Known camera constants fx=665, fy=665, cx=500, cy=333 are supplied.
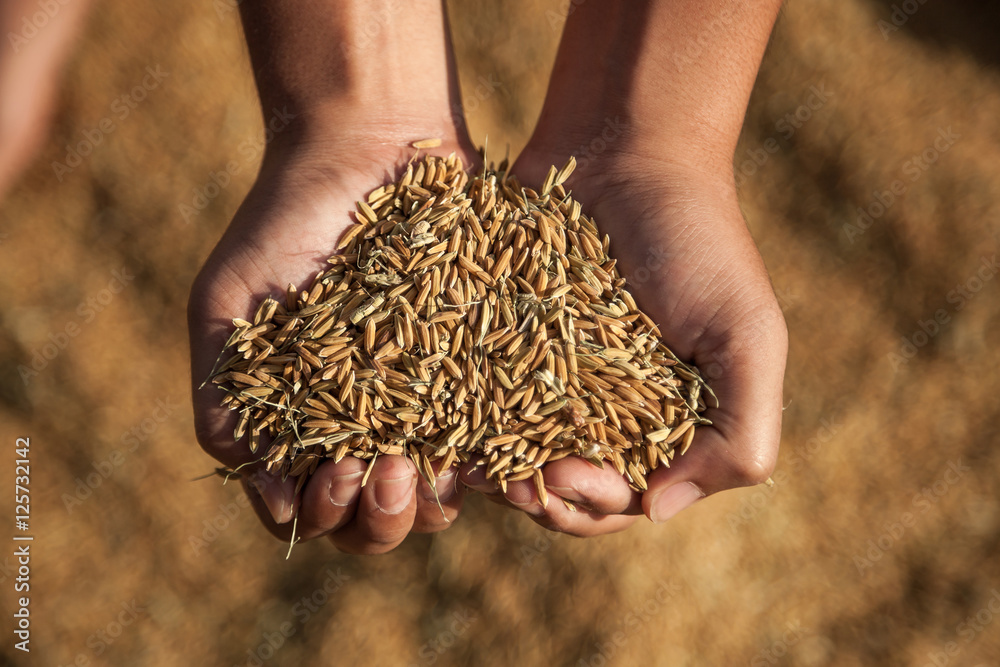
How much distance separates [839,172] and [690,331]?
190 cm

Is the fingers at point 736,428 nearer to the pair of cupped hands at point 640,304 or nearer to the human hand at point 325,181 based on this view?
the pair of cupped hands at point 640,304

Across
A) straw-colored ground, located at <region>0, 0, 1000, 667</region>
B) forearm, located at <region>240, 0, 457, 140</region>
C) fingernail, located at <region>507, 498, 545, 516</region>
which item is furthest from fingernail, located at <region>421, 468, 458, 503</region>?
forearm, located at <region>240, 0, 457, 140</region>

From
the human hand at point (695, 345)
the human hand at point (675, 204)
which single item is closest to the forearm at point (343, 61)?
the human hand at point (675, 204)

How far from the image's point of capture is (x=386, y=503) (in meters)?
1.68

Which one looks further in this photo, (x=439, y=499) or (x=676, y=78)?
(x=676, y=78)

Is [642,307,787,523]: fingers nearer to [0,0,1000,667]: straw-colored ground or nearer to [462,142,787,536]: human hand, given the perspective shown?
[462,142,787,536]: human hand

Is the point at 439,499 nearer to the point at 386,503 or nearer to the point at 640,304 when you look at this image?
the point at 386,503

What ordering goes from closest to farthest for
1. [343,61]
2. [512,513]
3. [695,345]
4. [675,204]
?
[695,345]
[675,204]
[343,61]
[512,513]

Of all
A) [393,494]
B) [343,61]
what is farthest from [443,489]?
[343,61]

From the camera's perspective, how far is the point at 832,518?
111 inches

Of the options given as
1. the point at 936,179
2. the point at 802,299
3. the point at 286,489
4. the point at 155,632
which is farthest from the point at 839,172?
the point at 155,632

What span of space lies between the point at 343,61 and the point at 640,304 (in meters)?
1.24

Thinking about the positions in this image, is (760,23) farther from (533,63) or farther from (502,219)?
(533,63)

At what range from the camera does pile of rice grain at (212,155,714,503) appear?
5.45 feet
